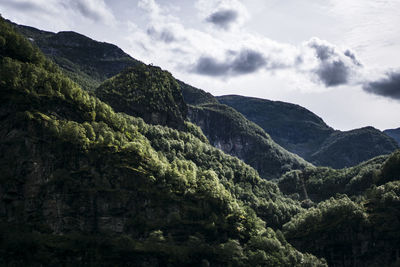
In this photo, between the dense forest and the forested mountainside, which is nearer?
the forested mountainside

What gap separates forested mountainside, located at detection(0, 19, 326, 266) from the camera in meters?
128

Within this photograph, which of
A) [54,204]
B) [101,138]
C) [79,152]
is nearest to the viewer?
[54,204]

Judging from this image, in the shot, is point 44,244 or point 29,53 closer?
point 44,244

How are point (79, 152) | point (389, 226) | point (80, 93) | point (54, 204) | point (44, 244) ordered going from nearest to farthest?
point (44, 244) < point (54, 204) < point (79, 152) < point (80, 93) < point (389, 226)

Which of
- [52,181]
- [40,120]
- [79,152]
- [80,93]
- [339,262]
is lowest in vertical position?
[339,262]

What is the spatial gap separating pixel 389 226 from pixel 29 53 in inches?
9335

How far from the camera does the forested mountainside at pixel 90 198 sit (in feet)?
419

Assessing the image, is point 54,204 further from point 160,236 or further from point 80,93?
point 80,93

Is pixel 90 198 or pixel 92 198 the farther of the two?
pixel 92 198

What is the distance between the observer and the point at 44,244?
125 metres

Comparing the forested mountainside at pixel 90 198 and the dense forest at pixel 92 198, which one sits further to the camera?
the dense forest at pixel 92 198

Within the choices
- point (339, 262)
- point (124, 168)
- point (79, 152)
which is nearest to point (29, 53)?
point (79, 152)

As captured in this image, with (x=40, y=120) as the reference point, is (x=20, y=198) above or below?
below

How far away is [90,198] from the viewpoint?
14262cm
